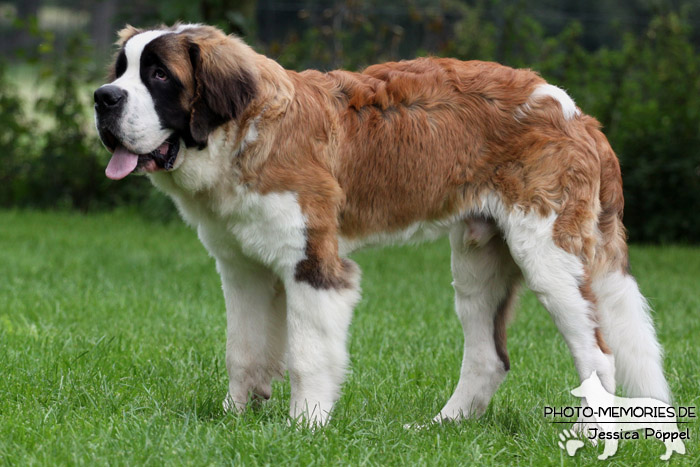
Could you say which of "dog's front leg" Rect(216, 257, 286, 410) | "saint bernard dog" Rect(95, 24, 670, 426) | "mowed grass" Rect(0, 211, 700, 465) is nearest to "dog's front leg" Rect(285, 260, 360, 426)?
"saint bernard dog" Rect(95, 24, 670, 426)

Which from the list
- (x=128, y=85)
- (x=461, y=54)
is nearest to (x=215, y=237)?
(x=128, y=85)

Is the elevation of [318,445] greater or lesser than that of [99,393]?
greater

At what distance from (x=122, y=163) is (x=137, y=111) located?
25 centimetres

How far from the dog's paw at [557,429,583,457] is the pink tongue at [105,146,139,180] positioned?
2.18m

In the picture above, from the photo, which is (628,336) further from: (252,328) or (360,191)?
(252,328)

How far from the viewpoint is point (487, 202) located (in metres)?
4.31

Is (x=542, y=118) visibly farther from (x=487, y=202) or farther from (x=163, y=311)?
(x=163, y=311)

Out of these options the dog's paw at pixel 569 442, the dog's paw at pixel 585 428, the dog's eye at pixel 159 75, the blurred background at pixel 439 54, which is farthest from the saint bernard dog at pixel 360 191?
the blurred background at pixel 439 54

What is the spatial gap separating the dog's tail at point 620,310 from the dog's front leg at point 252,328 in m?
1.53

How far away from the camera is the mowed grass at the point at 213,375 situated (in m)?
3.70

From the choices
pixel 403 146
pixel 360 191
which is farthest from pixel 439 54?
pixel 360 191

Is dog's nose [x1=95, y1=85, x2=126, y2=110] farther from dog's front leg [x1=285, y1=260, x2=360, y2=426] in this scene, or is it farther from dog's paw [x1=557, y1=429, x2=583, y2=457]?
dog's paw [x1=557, y1=429, x2=583, y2=457]

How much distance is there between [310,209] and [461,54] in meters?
8.98

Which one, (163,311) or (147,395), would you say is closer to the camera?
(147,395)
